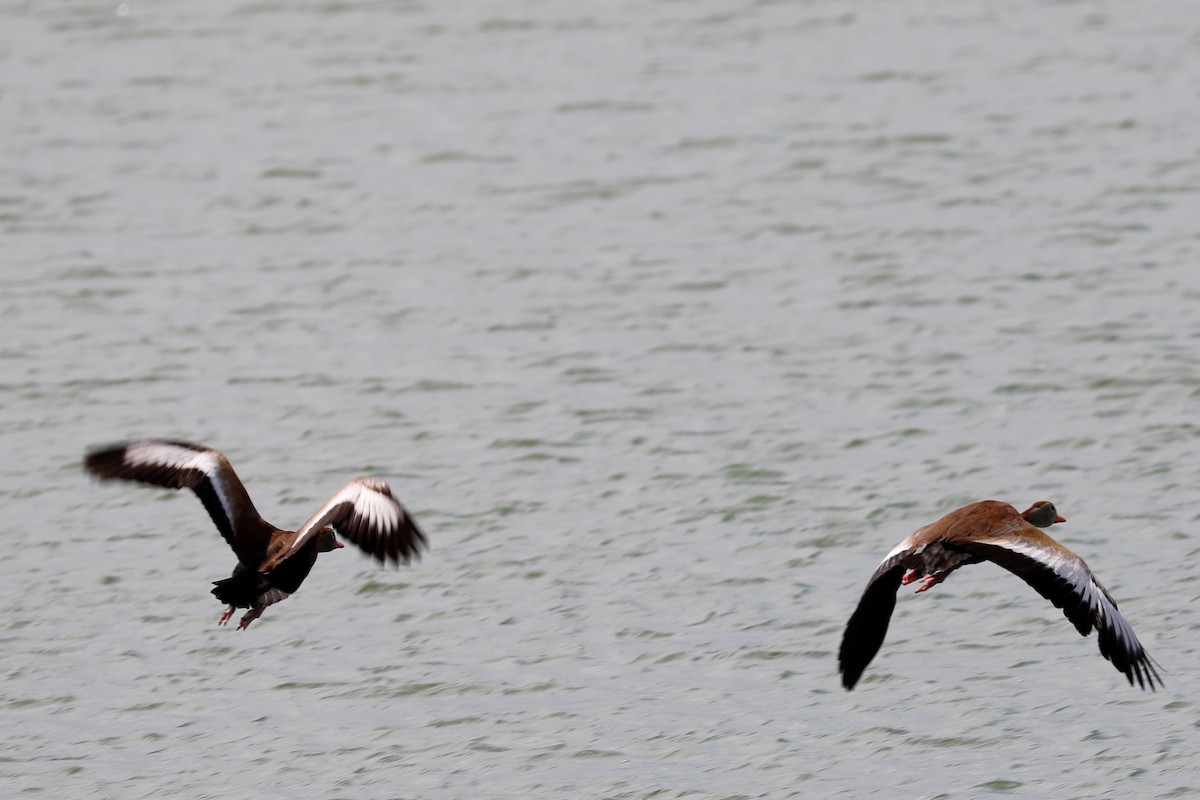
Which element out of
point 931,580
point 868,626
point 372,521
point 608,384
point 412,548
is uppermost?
point 372,521

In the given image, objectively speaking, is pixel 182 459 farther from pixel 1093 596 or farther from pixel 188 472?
pixel 1093 596

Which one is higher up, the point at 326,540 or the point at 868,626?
the point at 326,540

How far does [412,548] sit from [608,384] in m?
9.26

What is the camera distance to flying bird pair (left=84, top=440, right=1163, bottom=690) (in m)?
11.4

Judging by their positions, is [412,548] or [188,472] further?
[188,472]

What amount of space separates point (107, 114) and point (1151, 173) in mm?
15341

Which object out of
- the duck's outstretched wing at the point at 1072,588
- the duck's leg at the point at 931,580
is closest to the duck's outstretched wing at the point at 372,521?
the duck's leg at the point at 931,580

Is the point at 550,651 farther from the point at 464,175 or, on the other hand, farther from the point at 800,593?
the point at 464,175

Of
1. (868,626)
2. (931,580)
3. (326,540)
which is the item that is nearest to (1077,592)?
(931,580)

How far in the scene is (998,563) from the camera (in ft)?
38.1

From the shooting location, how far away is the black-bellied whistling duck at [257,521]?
1143cm

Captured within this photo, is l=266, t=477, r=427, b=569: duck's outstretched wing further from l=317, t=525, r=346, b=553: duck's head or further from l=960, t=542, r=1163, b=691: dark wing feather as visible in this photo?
l=960, t=542, r=1163, b=691: dark wing feather

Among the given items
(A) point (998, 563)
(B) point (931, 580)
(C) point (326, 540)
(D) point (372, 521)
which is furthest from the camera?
(C) point (326, 540)

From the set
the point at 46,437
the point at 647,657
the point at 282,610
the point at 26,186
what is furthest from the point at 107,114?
the point at 647,657
